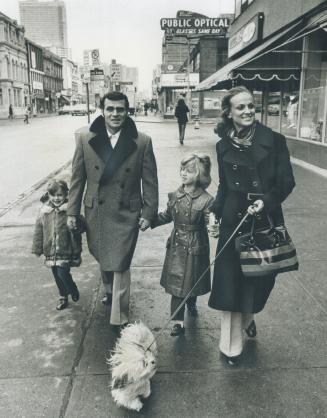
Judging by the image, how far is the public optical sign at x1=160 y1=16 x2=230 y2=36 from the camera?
42281 millimetres

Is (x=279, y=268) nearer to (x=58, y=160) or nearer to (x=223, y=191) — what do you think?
(x=223, y=191)

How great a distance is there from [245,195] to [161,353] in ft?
4.44

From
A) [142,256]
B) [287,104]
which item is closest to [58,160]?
[287,104]

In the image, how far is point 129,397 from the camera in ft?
9.02

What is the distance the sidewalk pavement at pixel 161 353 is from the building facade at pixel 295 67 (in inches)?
282

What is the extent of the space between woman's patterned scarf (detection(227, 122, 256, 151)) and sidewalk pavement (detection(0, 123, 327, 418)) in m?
1.55

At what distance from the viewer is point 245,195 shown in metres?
3.13

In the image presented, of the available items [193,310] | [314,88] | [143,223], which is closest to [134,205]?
[143,223]

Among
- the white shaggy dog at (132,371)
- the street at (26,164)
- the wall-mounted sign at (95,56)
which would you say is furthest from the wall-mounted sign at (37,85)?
the white shaggy dog at (132,371)

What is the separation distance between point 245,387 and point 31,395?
138 centimetres

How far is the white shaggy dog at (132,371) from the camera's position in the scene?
108 inches

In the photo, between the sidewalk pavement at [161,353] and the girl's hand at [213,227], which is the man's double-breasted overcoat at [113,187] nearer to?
the girl's hand at [213,227]

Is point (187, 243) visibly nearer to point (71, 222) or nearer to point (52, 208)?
point (71, 222)

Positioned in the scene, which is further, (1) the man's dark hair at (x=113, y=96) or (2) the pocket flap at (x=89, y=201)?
(2) the pocket flap at (x=89, y=201)
